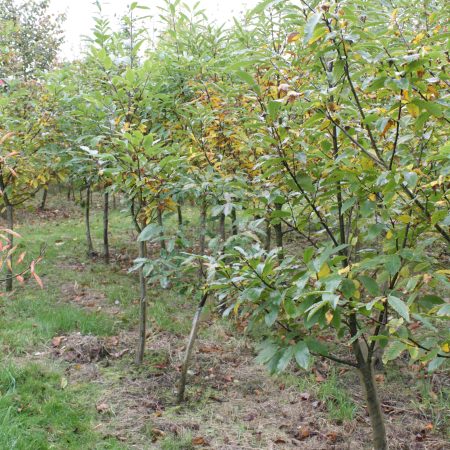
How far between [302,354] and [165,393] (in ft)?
7.33

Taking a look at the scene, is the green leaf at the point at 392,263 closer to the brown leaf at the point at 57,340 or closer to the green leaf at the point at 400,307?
the green leaf at the point at 400,307

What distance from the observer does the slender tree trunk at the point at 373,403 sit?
8.48ft

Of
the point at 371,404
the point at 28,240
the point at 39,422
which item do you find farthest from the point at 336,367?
the point at 28,240

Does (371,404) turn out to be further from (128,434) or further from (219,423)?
(128,434)

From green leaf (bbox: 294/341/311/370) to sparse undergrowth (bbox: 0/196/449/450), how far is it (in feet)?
5.15

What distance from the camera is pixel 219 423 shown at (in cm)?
346

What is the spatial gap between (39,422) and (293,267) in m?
2.11

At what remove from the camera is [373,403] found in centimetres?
261

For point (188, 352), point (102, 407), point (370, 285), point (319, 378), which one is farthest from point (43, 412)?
Result: point (370, 285)

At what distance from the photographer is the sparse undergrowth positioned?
10.5 feet

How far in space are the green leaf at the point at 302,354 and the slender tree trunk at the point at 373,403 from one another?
78 cm

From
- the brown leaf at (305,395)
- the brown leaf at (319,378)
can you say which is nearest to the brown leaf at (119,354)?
the brown leaf at (305,395)

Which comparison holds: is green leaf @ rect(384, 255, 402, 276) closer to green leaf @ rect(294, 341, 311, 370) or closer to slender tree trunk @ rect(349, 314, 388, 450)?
green leaf @ rect(294, 341, 311, 370)

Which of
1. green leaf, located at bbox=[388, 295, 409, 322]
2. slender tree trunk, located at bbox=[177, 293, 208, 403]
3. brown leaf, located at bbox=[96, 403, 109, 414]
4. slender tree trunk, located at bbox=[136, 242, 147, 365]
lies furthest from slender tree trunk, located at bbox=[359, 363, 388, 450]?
slender tree trunk, located at bbox=[136, 242, 147, 365]
